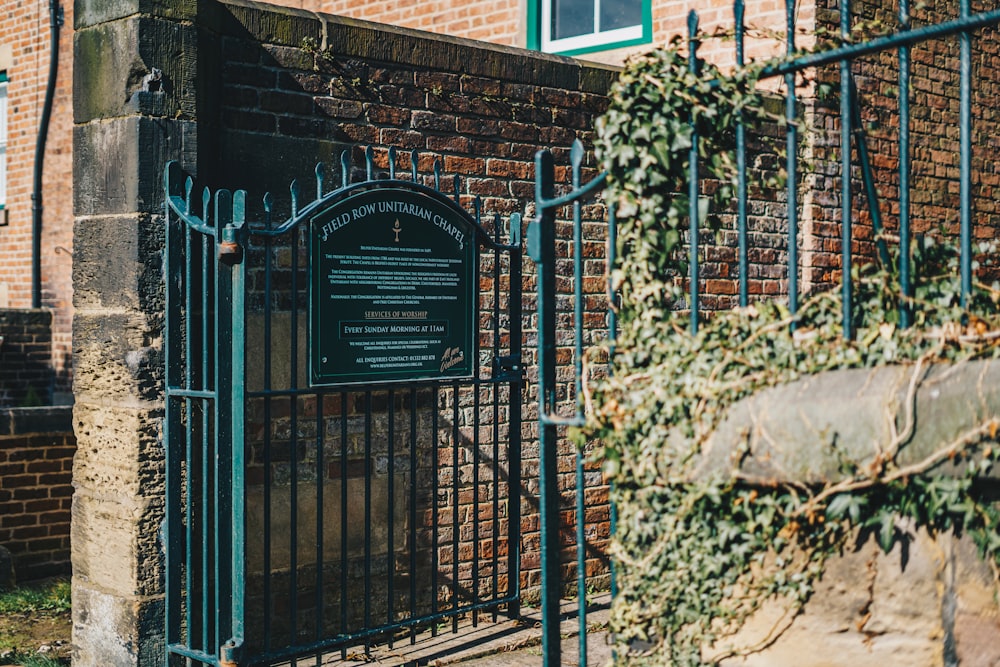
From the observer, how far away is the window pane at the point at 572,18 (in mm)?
8039

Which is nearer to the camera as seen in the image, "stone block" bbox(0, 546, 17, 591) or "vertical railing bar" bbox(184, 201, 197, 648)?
"vertical railing bar" bbox(184, 201, 197, 648)

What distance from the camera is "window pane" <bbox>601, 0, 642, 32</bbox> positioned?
7852 mm

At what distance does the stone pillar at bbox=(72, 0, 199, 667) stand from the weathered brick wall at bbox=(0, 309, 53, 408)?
288 inches

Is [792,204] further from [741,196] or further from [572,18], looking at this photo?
[572,18]

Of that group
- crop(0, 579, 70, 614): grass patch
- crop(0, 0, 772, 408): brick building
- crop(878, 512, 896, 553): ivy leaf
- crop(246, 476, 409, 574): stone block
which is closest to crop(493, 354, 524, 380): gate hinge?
crop(246, 476, 409, 574): stone block

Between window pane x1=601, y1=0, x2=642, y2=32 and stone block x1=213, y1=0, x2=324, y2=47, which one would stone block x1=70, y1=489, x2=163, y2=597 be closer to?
stone block x1=213, y1=0, x2=324, y2=47

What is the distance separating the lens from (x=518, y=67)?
5.77 m

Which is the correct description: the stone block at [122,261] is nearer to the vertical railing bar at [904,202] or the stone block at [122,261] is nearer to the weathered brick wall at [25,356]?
the vertical railing bar at [904,202]

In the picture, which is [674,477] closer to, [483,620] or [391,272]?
[391,272]

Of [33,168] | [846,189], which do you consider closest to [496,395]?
[846,189]

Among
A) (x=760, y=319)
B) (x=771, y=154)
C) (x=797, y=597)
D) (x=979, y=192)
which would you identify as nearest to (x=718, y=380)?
(x=760, y=319)

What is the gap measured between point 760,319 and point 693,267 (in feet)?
0.76

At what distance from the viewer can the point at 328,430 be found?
5.08 m

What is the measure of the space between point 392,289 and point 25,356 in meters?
8.16
